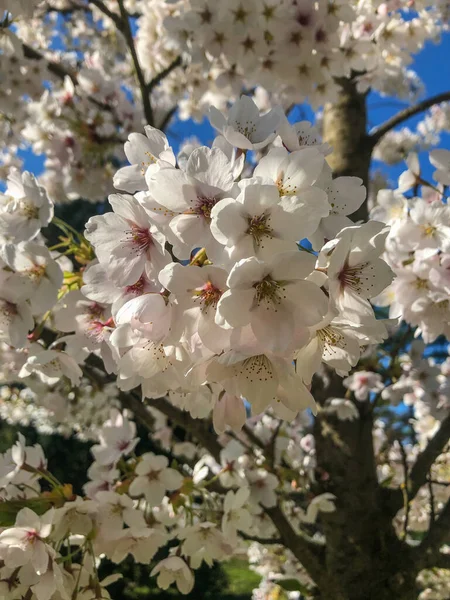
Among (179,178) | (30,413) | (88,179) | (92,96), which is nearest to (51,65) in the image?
(92,96)

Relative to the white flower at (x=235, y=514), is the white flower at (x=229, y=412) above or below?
above

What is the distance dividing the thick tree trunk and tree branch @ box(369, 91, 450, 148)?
0.53m

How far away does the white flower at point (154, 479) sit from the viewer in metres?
1.59

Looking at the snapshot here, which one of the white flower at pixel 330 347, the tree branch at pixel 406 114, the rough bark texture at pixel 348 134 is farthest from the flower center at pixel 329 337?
the tree branch at pixel 406 114

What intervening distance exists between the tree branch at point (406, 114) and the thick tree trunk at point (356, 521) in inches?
20.8

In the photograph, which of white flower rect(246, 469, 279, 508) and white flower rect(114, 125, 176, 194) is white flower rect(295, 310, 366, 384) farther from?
white flower rect(246, 469, 279, 508)

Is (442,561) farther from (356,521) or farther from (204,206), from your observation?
(204,206)

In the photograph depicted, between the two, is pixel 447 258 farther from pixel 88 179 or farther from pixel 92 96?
pixel 92 96

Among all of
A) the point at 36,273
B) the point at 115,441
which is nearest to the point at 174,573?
the point at 115,441

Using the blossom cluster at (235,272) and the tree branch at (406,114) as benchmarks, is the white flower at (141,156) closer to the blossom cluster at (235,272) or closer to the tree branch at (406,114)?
the blossom cluster at (235,272)

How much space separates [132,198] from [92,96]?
8.72ft

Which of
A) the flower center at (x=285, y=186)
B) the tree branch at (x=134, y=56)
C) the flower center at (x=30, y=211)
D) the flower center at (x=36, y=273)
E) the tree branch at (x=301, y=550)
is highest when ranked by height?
the tree branch at (x=134, y=56)

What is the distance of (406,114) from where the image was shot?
9.05ft

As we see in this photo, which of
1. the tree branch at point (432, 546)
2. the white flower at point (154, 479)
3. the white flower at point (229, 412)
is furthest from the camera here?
the tree branch at point (432, 546)
